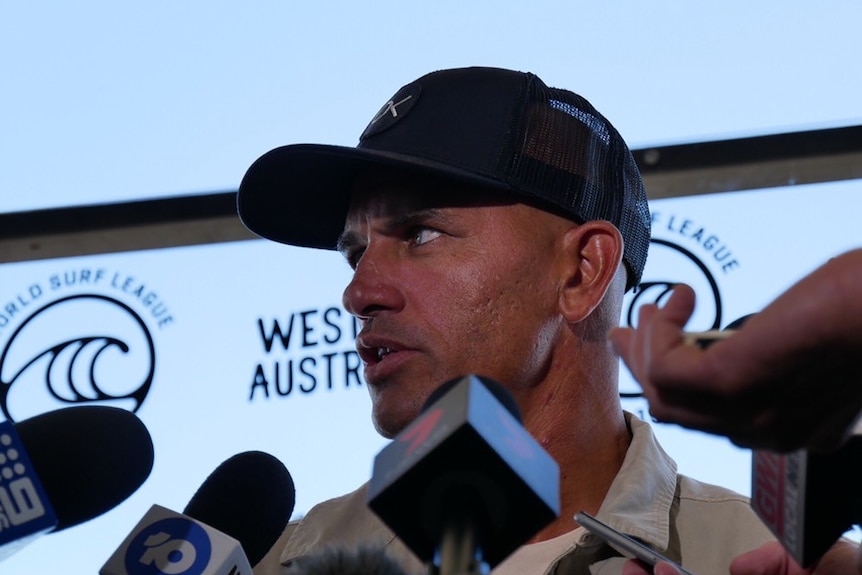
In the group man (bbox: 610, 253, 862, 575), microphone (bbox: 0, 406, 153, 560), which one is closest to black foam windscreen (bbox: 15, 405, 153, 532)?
microphone (bbox: 0, 406, 153, 560)

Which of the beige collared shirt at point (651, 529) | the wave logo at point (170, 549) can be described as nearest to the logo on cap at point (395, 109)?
the beige collared shirt at point (651, 529)

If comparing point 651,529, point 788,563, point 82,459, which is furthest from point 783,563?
point 82,459

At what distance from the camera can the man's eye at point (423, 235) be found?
1709 millimetres

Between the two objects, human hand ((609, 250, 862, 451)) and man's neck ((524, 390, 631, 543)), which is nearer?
human hand ((609, 250, 862, 451))

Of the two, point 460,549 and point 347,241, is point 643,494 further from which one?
point 460,549

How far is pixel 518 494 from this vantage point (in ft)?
2.44

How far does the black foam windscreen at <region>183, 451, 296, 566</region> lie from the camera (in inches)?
57.9

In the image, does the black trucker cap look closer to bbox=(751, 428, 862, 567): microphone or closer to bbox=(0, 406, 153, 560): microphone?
bbox=(0, 406, 153, 560): microphone

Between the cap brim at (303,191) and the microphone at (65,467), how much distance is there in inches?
21.9

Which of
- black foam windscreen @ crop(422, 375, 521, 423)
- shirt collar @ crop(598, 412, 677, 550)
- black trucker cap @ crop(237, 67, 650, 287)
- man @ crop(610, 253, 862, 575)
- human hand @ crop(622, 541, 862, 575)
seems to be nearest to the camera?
man @ crop(610, 253, 862, 575)

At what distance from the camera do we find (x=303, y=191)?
1874 mm

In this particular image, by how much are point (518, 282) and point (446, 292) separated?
105mm

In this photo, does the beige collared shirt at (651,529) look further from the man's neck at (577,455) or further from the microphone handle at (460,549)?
the microphone handle at (460,549)

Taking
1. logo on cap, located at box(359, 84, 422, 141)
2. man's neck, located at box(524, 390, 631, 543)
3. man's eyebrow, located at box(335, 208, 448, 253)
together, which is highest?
logo on cap, located at box(359, 84, 422, 141)
